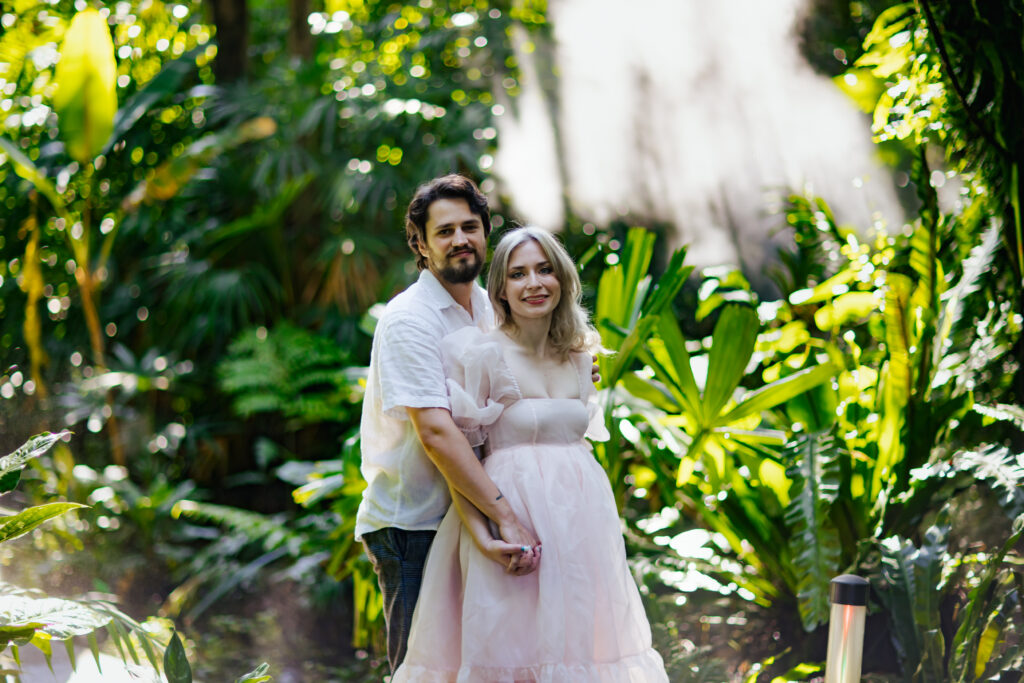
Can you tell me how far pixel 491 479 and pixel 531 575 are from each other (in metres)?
0.22

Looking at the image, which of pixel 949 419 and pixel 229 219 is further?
pixel 229 219

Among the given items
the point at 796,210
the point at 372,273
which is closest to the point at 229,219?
the point at 372,273

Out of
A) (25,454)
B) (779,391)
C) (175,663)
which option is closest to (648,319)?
(779,391)

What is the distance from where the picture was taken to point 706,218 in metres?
5.14

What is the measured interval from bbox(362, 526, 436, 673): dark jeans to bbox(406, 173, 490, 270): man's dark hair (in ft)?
2.19

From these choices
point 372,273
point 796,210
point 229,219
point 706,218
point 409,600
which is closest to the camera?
point 409,600

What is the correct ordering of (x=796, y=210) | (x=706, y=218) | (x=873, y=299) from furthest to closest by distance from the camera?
(x=706, y=218), (x=796, y=210), (x=873, y=299)

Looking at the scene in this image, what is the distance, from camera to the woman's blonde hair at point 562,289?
1989 millimetres

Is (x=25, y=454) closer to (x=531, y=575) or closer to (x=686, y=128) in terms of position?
(x=531, y=575)

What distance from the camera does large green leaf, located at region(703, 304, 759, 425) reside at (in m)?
2.85

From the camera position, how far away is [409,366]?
192 centimetres

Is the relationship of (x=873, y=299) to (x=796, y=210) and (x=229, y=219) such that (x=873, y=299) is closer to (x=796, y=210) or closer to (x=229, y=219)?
(x=796, y=210)

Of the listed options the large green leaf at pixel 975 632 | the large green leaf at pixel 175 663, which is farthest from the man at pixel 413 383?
the large green leaf at pixel 975 632

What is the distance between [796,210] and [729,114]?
6.05ft
